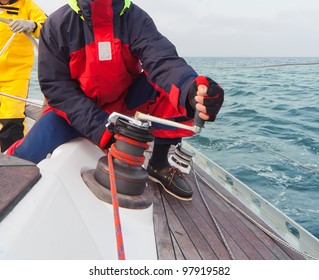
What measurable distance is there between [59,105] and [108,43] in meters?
0.36

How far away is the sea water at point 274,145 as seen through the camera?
305cm

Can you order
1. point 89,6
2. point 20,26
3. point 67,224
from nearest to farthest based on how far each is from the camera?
point 67,224 < point 89,6 < point 20,26

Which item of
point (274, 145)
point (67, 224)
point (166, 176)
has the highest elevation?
point (67, 224)

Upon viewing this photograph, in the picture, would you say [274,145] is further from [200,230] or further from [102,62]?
[102,62]

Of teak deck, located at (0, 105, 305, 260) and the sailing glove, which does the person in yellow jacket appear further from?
teak deck, located at (0, 105, 305, 260)

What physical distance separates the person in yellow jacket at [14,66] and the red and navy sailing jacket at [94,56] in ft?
4.25

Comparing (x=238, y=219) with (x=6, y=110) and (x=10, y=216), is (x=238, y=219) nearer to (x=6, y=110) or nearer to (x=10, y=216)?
(x=10, y=216)

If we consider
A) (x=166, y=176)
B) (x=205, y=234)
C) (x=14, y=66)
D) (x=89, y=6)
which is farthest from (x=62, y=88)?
(x=14, y=66)

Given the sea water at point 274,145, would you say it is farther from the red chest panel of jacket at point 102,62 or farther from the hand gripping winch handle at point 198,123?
the hand gripping winch handle at point 198,123

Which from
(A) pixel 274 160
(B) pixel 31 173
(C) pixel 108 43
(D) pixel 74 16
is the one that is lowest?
(A) pixel 274 160

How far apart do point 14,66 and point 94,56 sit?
1593 mm

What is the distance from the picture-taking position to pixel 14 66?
2.81m

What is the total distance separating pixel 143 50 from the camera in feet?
4.98
